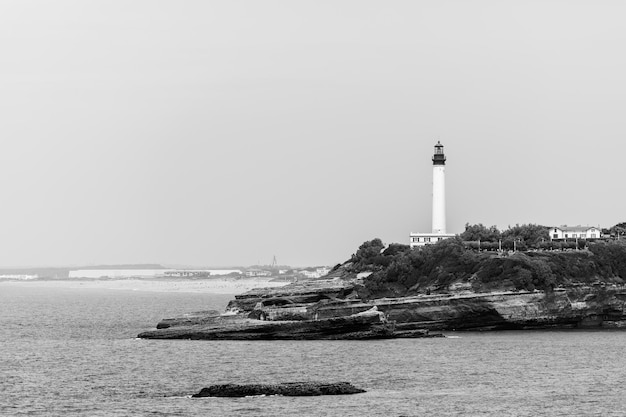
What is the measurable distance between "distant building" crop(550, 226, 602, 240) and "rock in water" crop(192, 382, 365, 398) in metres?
75.0

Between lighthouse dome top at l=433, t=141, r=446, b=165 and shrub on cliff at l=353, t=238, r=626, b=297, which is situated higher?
lighthouse dome top at l=433, t=141, r=446, b=165

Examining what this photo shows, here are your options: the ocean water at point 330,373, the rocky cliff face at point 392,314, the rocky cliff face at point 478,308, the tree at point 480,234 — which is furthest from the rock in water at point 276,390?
the tree at point 480,234

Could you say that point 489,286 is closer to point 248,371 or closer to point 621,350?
point 621,350

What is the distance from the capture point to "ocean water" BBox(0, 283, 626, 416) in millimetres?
52594

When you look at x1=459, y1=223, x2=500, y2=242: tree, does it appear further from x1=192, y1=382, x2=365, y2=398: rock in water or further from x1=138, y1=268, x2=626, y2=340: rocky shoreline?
x1=192, y1=382, x2=365, y2=398: rock in water

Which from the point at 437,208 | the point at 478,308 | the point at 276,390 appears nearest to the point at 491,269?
the point at 478,308

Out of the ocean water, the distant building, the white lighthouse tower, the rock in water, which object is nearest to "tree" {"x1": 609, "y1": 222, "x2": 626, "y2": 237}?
the distant building

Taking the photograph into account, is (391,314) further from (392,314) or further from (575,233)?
(575,233)

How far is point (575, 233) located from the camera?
129 m

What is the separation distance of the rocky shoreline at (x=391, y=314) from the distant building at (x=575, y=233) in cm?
2534

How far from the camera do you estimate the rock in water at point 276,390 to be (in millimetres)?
55969

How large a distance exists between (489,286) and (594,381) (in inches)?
1494

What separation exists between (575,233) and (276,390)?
79.3m

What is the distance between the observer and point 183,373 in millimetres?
66500
